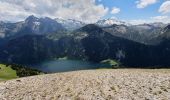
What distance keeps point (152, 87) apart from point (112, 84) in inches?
196

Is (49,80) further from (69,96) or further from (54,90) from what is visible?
(69,96)

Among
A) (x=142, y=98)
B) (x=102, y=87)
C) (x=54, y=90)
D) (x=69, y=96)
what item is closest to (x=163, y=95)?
(x=142, y=98)

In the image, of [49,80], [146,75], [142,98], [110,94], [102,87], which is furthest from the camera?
[49,80]

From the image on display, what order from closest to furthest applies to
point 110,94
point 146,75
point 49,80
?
point 110,94 < point 146,75 < point 49,80

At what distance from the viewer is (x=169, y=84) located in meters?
31.1

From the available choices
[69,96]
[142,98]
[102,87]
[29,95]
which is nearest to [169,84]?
[142,98]

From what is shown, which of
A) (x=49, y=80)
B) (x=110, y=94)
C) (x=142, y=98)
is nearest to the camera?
(x=142, y=98)

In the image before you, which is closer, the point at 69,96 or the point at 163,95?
the point at 163,95

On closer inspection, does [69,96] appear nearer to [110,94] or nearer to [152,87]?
[110,94]

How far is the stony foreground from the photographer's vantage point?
2934 cm

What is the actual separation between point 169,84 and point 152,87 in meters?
1.98

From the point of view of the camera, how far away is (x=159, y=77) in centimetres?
3459

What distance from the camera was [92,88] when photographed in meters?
32.9

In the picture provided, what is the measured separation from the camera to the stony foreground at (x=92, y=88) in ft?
96.3
